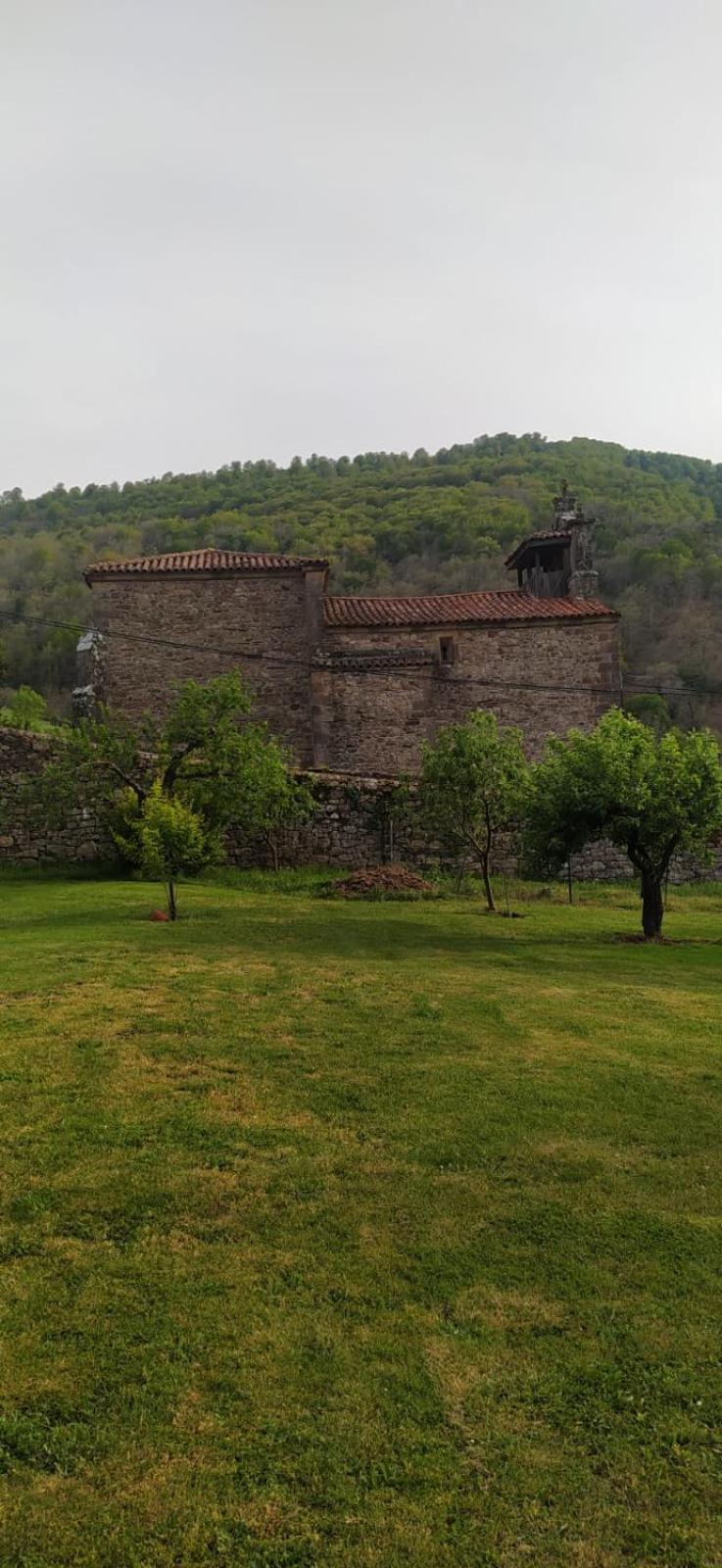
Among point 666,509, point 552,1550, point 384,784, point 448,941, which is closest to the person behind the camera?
point 552,1550

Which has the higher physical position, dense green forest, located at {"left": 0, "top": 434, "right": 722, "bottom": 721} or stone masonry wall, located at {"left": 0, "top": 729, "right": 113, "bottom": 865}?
dense green forest, located at {"left": 0, "top": 434, "right": 722, "bottom": 721}

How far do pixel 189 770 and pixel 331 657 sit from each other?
41.0ft

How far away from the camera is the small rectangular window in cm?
2944

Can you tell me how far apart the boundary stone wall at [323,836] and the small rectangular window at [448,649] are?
829 centimetres

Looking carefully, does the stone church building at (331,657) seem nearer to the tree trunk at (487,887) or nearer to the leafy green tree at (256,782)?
the tree trunk at (487,887)

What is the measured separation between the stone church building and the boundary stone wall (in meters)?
6.71

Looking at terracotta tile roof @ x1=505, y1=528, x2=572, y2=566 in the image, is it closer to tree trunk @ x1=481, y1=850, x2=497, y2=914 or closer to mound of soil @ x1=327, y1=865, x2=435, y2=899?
mound of soil @ x1=327, y1=865, x2=435, y2=899

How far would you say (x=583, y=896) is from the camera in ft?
66.0

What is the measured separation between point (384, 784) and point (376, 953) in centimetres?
1052

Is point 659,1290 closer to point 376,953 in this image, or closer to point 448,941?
point 376,953

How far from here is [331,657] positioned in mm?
28875

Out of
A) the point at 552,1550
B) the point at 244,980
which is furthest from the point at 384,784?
the point at 552,1550

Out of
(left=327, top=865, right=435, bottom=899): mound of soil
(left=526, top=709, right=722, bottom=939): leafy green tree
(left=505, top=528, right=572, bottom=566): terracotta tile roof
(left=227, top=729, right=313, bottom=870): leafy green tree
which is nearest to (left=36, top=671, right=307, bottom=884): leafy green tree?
(left=227, top=729, right=313, bottom=870): leafy green tree

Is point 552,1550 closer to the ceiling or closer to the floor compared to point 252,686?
closer to the floor
